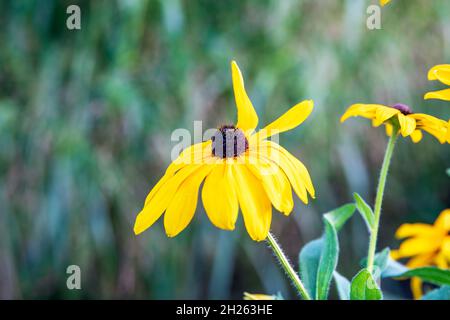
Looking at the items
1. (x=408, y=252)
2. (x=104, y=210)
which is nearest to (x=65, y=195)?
(x=104, y=210)

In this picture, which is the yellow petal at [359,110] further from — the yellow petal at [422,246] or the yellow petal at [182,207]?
the yellow petal at [422,246]

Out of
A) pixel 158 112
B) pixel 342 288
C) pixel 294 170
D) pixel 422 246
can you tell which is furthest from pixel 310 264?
pixel 158 112

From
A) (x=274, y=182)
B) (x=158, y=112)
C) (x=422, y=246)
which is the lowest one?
(x=422, y=246)

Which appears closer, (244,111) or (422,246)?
(244,111)

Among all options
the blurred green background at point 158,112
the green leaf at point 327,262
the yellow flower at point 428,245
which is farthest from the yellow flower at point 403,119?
the blurred green background at point 158,112

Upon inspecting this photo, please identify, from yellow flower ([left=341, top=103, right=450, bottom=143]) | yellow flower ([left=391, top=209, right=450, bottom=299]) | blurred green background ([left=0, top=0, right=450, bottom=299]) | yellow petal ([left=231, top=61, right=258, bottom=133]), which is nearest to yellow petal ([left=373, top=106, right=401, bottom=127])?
yellow flower ([left=341, top=103, right=450, bottom=143])

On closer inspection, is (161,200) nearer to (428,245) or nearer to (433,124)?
(433,124)

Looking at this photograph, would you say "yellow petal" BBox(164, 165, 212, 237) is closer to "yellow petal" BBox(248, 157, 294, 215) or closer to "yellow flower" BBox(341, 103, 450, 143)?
"yellow petal" BBox(248, 157, 294, 215)
